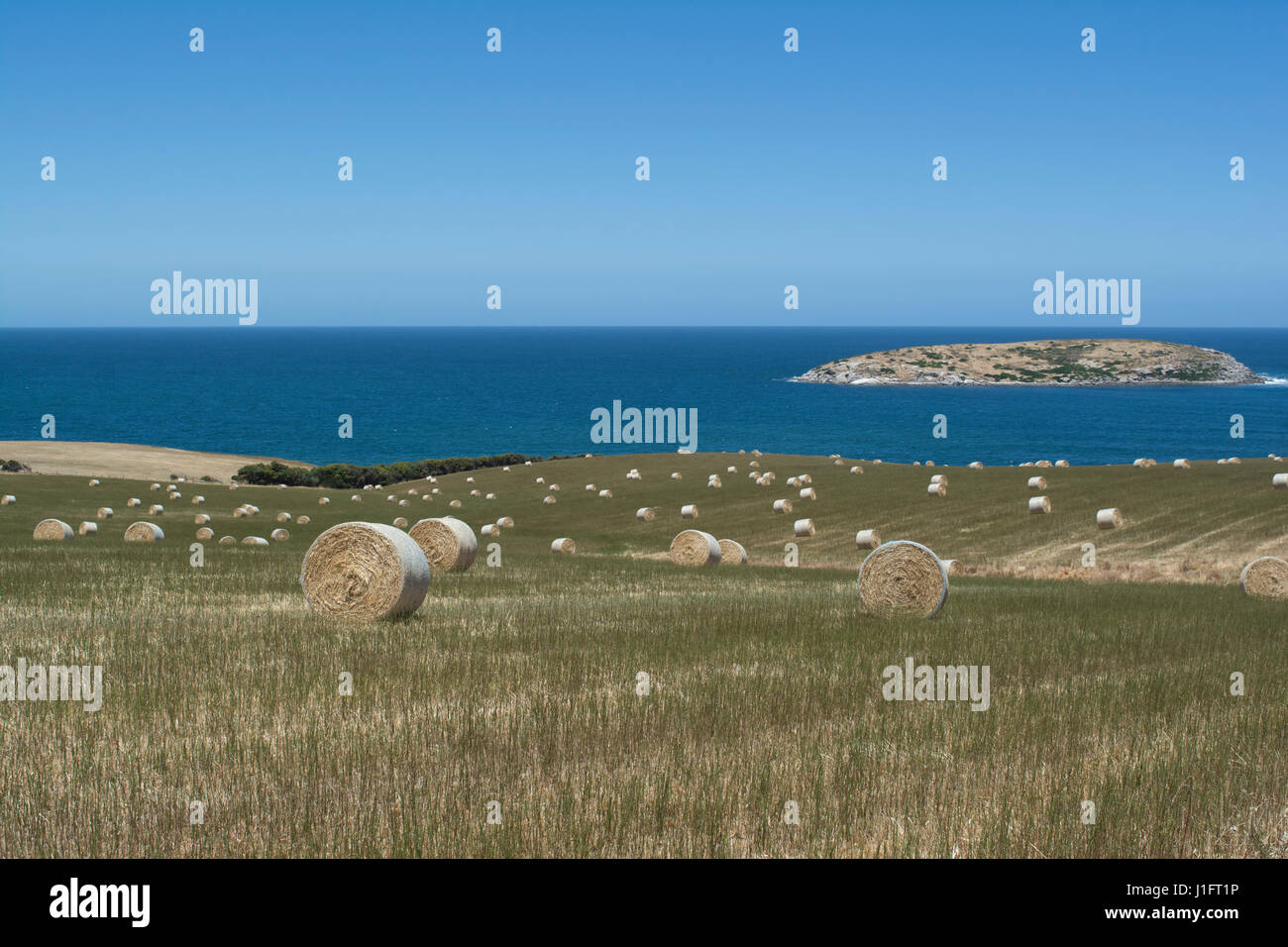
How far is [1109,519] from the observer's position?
48.5 meters

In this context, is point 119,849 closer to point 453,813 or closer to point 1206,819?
point 453,813

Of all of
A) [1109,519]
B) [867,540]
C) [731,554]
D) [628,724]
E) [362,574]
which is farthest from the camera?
[867,540]

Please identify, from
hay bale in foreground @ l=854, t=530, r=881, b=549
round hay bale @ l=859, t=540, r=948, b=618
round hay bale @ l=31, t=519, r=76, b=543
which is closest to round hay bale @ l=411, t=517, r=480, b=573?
round hay bale @ l=859, t=540, r=948, b=618

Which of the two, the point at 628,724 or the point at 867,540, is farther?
the point at 867,540

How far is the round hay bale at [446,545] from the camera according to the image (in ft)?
103

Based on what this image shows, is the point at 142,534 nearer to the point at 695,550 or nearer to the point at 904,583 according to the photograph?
the point at 695,550

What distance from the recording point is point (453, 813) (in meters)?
9.23

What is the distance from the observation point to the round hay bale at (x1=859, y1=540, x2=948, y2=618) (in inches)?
914

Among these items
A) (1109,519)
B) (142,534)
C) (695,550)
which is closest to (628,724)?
(695,550)

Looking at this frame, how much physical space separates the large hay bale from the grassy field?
0.56 metres

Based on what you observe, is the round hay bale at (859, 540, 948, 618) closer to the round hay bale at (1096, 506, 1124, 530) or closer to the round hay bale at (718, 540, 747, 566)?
the round hay bale at (718, 540, 747, 566)

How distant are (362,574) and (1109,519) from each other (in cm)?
3880

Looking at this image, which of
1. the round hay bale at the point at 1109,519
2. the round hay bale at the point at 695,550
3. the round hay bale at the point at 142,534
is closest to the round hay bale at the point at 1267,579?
the round hay bale at the point at 695,550

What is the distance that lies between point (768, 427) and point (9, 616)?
163697 mm
